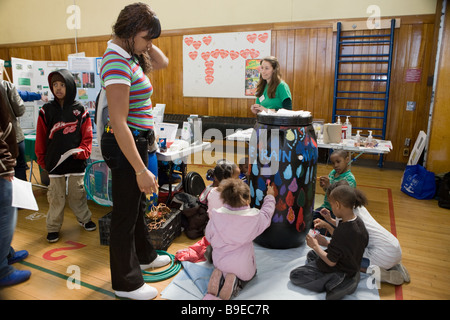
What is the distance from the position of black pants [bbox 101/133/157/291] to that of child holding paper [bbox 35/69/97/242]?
3.87 feet

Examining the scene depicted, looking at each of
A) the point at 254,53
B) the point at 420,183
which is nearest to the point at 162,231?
the point at 420,183

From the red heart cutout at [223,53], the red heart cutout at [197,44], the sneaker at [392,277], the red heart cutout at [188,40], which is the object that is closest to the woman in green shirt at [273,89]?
the sneaker at [392,277]

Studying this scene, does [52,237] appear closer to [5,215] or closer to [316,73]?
[5,215]

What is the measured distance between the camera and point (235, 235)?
1931 mm

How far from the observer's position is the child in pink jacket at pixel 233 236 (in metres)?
1.93

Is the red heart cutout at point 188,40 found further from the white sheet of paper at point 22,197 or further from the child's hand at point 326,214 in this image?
the white sheet of paper at point 22,197

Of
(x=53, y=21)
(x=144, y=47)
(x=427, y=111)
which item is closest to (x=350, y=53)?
(x=427, y=111)

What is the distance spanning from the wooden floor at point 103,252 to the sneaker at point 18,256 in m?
0.05

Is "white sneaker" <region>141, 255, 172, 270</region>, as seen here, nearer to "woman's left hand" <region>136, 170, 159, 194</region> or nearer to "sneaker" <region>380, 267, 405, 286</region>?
"woman's left hand" <region>136, 170, 159, 194</region>

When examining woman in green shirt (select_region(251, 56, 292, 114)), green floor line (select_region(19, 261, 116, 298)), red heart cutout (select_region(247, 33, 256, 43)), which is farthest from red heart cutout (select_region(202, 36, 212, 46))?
green floor line (select_region(19, 261, 116, 298))

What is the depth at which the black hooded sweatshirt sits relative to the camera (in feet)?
8.76

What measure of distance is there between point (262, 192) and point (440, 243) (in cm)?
159

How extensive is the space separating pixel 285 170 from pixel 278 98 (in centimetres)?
121
